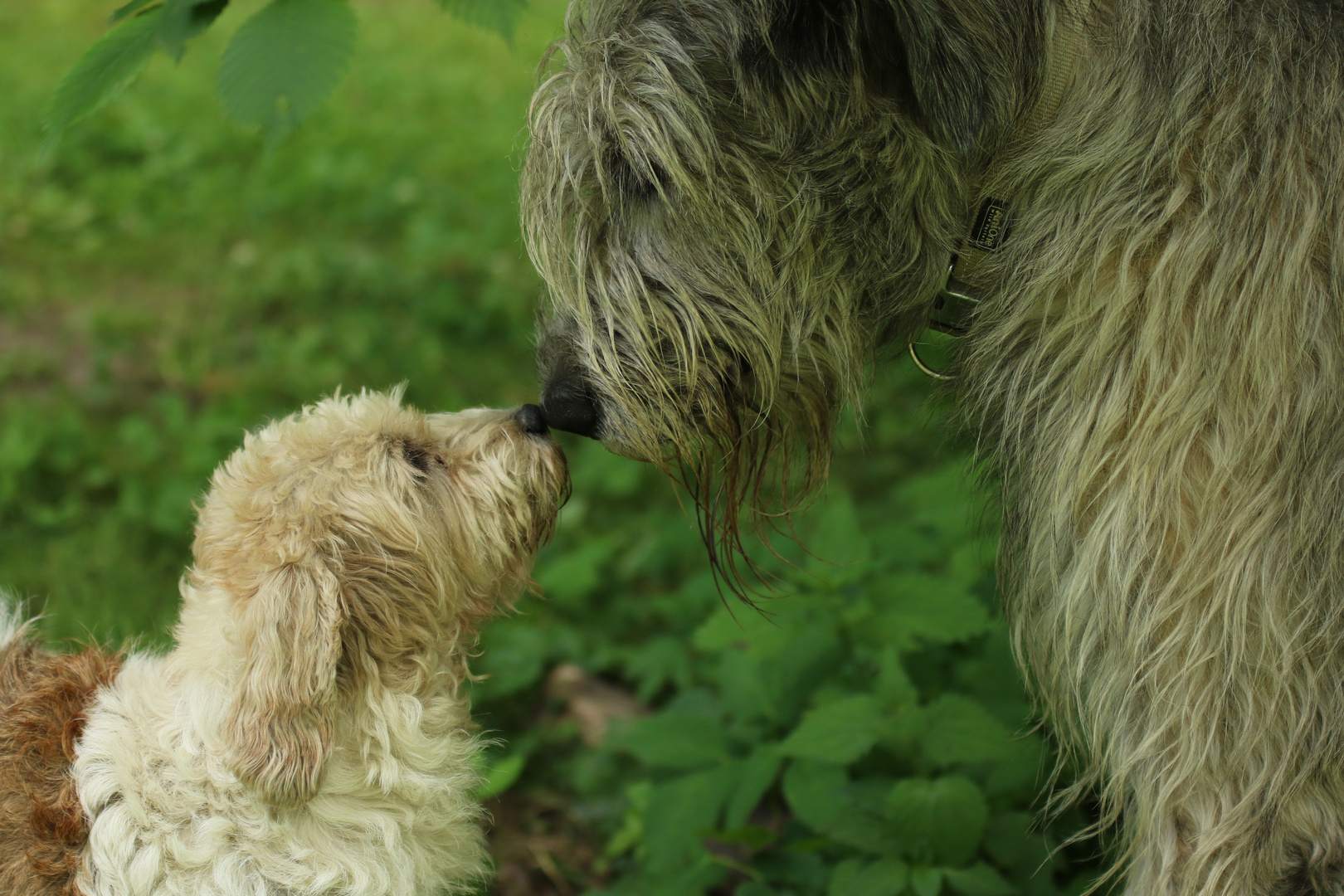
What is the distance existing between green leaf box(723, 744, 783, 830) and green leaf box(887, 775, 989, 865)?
385 millimetres

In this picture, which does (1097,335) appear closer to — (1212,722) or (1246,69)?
(1246,69)

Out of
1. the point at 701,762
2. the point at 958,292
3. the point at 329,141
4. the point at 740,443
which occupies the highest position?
the point at 958,292

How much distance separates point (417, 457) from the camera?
2707 mm

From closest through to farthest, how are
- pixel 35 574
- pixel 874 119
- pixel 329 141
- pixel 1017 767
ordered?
1. pixel 874 119
2. pixel 1017 767
3. pixel 35 574
4. pixel 329 141

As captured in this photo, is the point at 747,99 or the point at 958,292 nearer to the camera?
the point at 747,99

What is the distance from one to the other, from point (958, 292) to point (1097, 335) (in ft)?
1.32

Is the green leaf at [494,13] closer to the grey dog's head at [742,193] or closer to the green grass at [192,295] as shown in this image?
the grey dog's head at [742,193]

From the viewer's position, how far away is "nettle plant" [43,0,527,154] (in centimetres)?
194

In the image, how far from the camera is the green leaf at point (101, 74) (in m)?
1.99

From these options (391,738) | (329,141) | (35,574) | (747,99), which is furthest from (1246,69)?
(329,141)

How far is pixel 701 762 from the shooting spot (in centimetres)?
319

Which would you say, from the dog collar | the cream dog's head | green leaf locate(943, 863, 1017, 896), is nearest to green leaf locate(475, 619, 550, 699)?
the cream dog's head

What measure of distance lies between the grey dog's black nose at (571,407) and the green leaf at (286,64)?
0.77 metres

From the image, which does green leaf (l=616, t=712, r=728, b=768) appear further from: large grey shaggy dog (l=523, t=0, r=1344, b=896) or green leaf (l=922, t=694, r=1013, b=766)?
large grey shaggy dog (l=523, t=0, r=1344, b=896)
